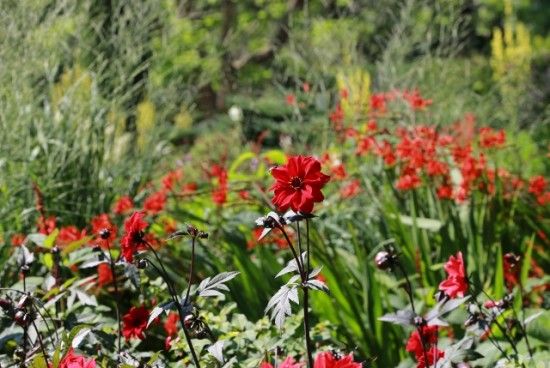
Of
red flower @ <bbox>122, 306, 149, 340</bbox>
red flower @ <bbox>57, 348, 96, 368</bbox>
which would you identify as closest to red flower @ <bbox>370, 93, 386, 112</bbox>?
red flower @ <bbox>122, 306, 149, 340</bbox>

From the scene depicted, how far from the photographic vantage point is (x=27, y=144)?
131 inches

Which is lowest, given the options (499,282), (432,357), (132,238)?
(499,282)

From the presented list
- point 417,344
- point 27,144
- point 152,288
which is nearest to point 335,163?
point 27,144

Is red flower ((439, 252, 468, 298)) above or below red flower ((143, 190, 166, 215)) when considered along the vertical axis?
above

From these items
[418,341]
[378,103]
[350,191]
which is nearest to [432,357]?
[418,341]

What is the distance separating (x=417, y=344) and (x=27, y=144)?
2.09m

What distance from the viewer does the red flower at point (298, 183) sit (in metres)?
1.48

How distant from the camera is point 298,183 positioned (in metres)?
1.50

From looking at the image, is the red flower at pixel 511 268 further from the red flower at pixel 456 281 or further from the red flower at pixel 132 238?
the red flower at pixel 132 238

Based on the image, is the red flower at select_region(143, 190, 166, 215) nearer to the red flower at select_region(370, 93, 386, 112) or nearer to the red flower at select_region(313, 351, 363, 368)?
the red flower at select_region(370, 93, 386, 112)

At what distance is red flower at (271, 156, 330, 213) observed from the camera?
148 centimetres

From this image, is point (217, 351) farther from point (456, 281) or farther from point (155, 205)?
point (155, 205)

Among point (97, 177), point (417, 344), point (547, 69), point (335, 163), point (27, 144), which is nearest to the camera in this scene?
point (417, 344)

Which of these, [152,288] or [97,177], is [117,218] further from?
[152,288]
